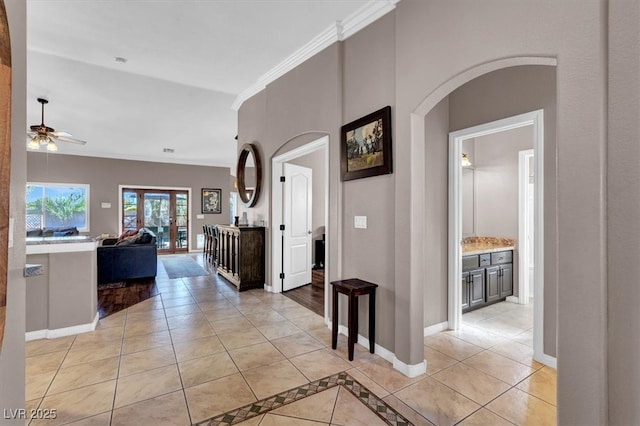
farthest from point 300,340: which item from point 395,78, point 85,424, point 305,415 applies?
point 395,78

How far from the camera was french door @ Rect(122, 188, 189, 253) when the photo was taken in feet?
30.1

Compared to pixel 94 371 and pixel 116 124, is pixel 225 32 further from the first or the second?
pixel 116 124

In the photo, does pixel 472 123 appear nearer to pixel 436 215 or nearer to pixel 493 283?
pixel 436 215

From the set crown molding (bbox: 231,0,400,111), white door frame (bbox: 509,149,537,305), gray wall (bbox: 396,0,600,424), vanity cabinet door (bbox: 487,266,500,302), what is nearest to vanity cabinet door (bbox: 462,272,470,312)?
vanity cabinet door (bbox: 487,266,500,302)

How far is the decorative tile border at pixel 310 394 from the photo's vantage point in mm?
1827

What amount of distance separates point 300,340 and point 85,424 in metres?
1.67

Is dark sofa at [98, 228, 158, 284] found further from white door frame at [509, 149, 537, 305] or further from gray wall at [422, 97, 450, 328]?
white door frame at [509, 149, 537, 305]

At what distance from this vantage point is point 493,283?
394cm

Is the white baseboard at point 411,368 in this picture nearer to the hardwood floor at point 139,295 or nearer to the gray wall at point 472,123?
the gray wall at point 472,123

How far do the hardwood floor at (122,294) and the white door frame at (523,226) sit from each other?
210 inches

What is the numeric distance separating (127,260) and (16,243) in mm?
4737

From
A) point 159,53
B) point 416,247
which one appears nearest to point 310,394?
point 416,247

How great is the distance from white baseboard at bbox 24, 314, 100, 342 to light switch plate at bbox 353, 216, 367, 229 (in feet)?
9.78

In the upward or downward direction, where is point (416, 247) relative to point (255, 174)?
downward
